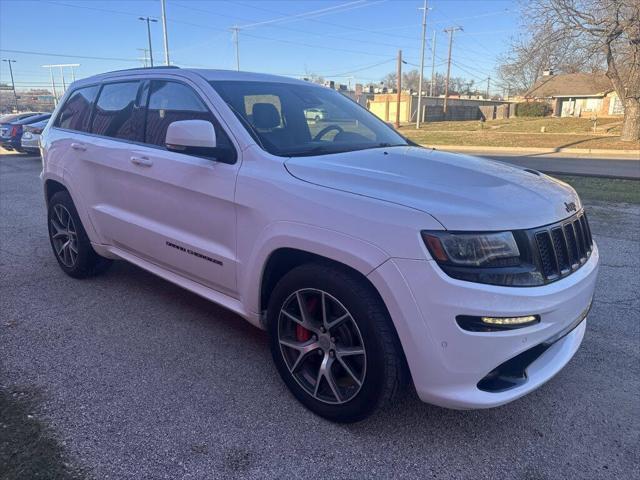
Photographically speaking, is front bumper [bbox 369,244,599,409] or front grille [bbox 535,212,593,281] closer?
front bumper [bbox 369,244,599,409]

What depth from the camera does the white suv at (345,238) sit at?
221cm

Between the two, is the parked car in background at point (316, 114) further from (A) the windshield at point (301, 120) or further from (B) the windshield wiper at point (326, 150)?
(B) the windshield wiper at point (326, 150)

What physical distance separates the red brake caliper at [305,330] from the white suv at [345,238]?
1cm

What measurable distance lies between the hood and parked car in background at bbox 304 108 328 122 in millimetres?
658

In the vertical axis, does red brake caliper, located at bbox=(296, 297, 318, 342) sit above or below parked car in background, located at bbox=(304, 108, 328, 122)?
below

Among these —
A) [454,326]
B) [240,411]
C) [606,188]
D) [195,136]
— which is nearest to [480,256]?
[454,326]

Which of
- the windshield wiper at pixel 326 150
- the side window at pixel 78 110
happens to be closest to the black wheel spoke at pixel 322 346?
the windshield wiper at pixel 326 150

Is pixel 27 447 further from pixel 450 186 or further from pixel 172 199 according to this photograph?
pixel 450 186

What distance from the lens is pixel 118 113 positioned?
13.4 feet

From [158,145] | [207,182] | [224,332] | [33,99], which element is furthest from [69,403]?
[33,99]

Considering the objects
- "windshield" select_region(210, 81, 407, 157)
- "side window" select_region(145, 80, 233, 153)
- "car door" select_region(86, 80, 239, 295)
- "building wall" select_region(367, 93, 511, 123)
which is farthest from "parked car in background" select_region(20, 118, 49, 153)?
"building wall" select_region(367, 93, 511, 123)

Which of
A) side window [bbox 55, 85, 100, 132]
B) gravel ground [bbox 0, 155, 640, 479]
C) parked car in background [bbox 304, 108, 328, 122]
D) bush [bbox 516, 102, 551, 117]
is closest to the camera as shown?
gravel ground [bbox 0, 155, 640, 479]

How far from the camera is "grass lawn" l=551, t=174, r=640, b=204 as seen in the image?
29.5ft

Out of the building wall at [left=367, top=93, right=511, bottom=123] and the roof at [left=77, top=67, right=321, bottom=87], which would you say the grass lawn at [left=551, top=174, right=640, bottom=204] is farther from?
the building wall at [left=367, top=93, right=511, bottom=123]
